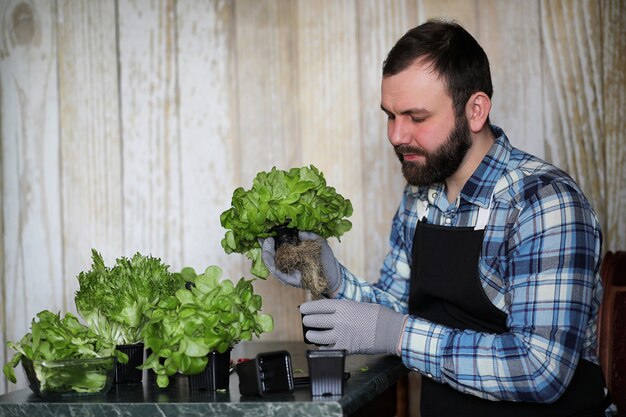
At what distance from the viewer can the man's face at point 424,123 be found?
81.3 inches

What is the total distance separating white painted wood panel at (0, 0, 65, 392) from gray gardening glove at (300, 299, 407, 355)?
4.68ft

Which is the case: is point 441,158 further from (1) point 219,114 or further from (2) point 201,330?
(1) point 219,114

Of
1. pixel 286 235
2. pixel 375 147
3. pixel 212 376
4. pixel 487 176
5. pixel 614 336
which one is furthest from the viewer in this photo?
pixel 375 147

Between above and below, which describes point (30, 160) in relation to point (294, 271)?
above

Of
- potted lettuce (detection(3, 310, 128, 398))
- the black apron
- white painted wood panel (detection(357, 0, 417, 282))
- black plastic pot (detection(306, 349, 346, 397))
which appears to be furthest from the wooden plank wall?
black plastic pot (detection(306, 349, 346, 397))

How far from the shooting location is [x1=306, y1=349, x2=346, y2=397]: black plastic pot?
1578mm

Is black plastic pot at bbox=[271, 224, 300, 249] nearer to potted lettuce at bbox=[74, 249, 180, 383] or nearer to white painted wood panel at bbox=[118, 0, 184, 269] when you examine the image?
potted lettuce at bbox=[74, 249, 180, 383]

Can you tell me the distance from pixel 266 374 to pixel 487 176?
80cm

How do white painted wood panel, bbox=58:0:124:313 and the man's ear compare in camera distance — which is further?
white painted wood panel, bbox=58:0:124:313

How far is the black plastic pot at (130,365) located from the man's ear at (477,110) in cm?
97

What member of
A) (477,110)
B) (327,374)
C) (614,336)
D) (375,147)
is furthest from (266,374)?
(375,147)

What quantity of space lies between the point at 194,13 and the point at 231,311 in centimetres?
149

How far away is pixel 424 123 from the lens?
209cm

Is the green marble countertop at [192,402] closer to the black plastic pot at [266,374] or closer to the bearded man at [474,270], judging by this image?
the black plastic pot at [266,374]
